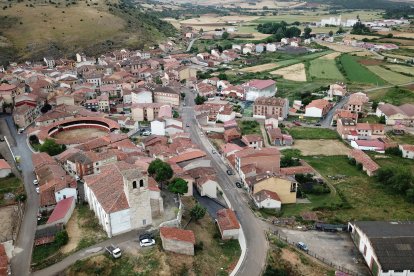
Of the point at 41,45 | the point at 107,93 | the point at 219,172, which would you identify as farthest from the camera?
the point at 41,45

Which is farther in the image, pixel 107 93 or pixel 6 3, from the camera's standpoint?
pixel 6 3

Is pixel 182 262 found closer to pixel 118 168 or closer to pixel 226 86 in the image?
pixel 118 168

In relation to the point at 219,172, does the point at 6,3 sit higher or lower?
higher

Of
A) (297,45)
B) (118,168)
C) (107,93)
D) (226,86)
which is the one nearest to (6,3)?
(107,93)

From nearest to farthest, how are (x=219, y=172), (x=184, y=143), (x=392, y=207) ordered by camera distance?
(x=392, y=207), (x=219, y=172), (x=184, y=143)

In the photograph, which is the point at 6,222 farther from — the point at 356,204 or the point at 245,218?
the point at 356,204

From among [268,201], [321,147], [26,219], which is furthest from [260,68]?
[26,219]
